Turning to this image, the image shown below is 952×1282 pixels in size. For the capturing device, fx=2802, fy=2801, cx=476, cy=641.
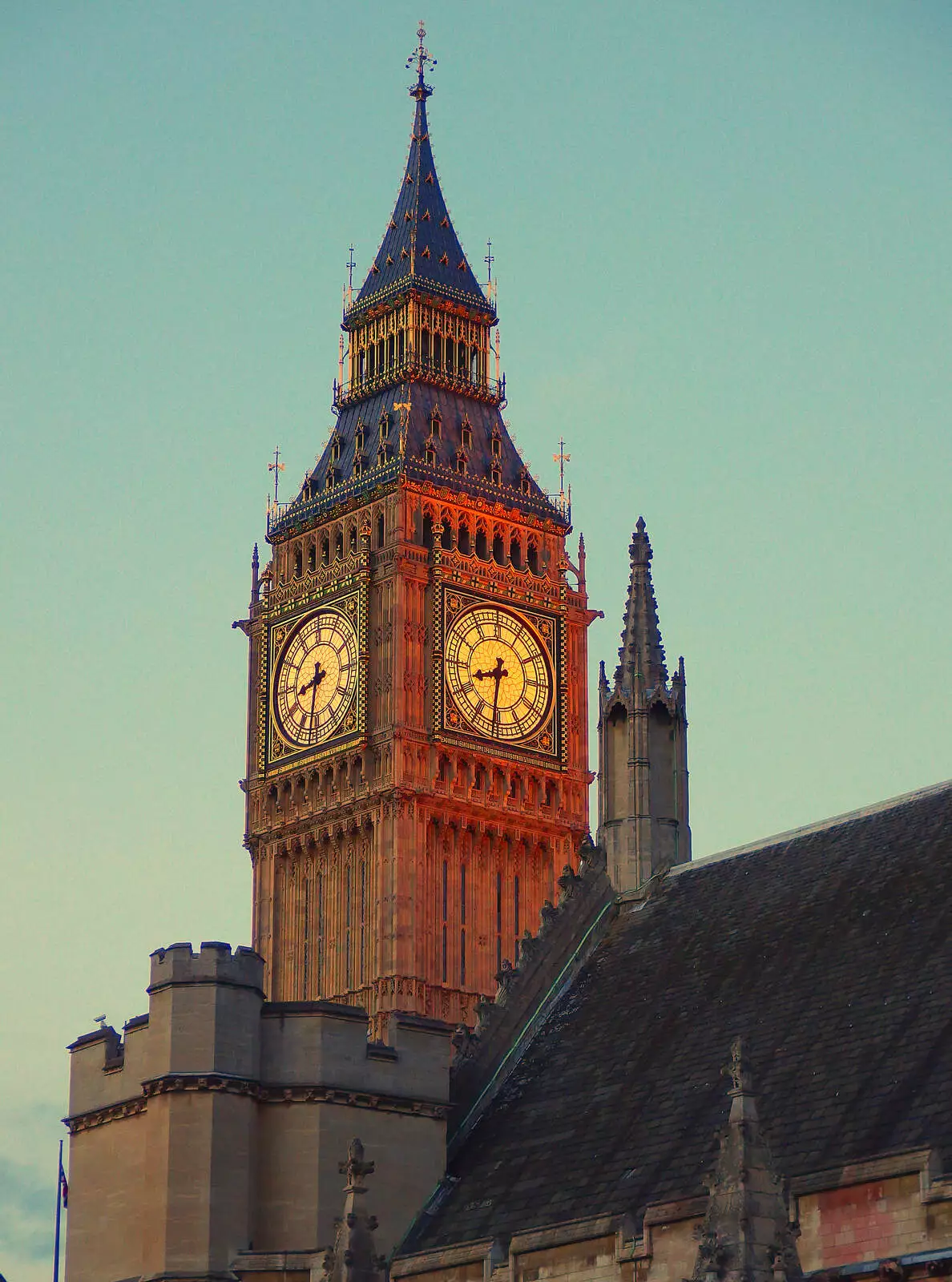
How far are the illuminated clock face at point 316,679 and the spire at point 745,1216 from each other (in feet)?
209

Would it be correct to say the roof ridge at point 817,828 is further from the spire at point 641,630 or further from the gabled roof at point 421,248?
the gabled roof at point 421,248

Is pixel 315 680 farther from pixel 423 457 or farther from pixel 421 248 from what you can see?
pixel 421 248

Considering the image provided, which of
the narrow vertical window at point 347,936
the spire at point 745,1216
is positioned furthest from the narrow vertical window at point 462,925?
the spire at point 745,1216

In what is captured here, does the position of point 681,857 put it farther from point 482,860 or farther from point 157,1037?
point 482,860

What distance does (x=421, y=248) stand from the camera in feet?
338

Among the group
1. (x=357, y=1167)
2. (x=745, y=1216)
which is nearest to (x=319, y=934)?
(x=357, y=1167)

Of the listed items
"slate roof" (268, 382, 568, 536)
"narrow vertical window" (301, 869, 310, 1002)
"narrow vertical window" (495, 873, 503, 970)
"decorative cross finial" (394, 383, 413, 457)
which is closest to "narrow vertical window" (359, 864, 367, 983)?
"narrow vertical window" (301, 869, 310, 1002)

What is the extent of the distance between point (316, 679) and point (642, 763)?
1961 inches

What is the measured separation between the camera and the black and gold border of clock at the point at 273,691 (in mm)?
94562

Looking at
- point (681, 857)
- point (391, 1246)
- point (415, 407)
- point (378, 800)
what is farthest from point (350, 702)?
point (391, 1246)

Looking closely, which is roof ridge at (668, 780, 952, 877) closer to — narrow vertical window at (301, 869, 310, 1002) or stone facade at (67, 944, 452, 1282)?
stone facade at (67, 944, 452, 1282)

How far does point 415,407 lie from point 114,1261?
61000mm

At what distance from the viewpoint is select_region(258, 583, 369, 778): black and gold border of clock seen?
94562mm

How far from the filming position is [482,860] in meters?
95.4
